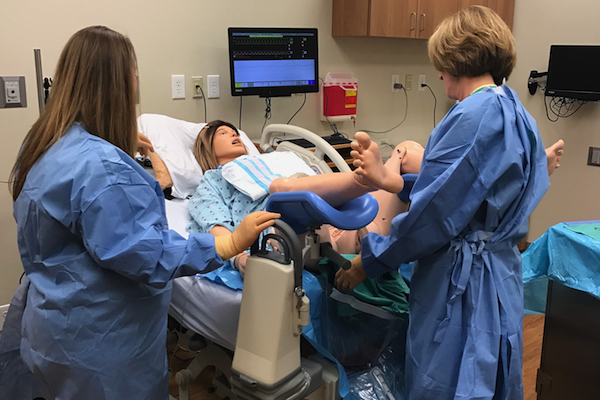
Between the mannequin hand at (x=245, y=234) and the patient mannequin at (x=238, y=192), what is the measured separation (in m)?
0.27

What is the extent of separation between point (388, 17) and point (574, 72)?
1.30m

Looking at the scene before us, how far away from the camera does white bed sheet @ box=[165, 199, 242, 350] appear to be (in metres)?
1.66

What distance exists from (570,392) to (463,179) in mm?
1085

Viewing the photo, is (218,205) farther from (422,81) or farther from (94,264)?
(422,81)

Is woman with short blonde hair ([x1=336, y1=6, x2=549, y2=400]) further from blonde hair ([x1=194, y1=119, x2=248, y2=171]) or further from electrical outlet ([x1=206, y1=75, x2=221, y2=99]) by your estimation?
electrical outlet ([x1=206, y1=75, x2=221, y2=99])

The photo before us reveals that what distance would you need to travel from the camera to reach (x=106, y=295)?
4.19 ft

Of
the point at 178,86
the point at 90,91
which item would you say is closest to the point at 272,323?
the point at 90,91

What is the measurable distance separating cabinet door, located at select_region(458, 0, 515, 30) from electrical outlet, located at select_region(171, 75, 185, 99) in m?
2.11

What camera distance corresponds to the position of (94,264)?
1.26 m

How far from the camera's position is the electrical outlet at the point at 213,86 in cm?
299

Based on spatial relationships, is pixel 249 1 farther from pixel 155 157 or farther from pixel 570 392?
pixel 570 392

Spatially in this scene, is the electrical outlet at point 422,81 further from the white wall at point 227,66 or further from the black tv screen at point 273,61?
the black tv screen at point 273,61

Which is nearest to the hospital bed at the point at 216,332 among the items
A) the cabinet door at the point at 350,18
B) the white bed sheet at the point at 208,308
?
the white bed sheet at the point at 208,308

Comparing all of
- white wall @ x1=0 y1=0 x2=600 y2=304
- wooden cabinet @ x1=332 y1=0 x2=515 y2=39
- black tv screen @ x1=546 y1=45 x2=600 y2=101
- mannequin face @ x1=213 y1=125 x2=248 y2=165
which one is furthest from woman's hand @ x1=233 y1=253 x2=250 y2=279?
black tv screen @ x1=546 y1=45 x2=600 y2=101
